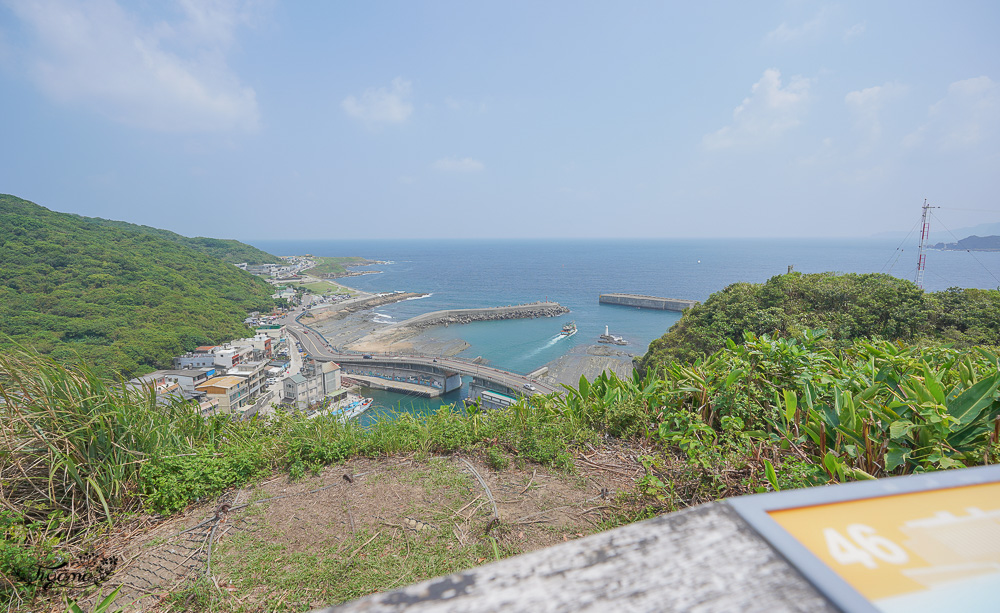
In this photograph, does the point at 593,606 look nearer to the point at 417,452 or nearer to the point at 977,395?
the point at 977,395

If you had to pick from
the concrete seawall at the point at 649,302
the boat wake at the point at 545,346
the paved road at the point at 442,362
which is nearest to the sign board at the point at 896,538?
the paved road at the point at 442,362

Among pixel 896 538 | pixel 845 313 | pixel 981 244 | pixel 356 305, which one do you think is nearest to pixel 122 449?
pixel 896 538

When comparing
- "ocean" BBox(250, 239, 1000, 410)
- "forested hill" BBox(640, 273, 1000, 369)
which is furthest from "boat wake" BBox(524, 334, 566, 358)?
"forested hill" BBox(640, 273, 1000, 369)

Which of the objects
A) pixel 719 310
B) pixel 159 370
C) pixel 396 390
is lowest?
pixel 396 390

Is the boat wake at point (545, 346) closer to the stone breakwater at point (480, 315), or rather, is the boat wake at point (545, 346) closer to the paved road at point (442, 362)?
the paved road at point (442, 362)

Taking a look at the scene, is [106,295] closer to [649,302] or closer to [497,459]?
[497,459]

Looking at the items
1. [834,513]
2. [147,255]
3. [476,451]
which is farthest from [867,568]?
[147,255]
